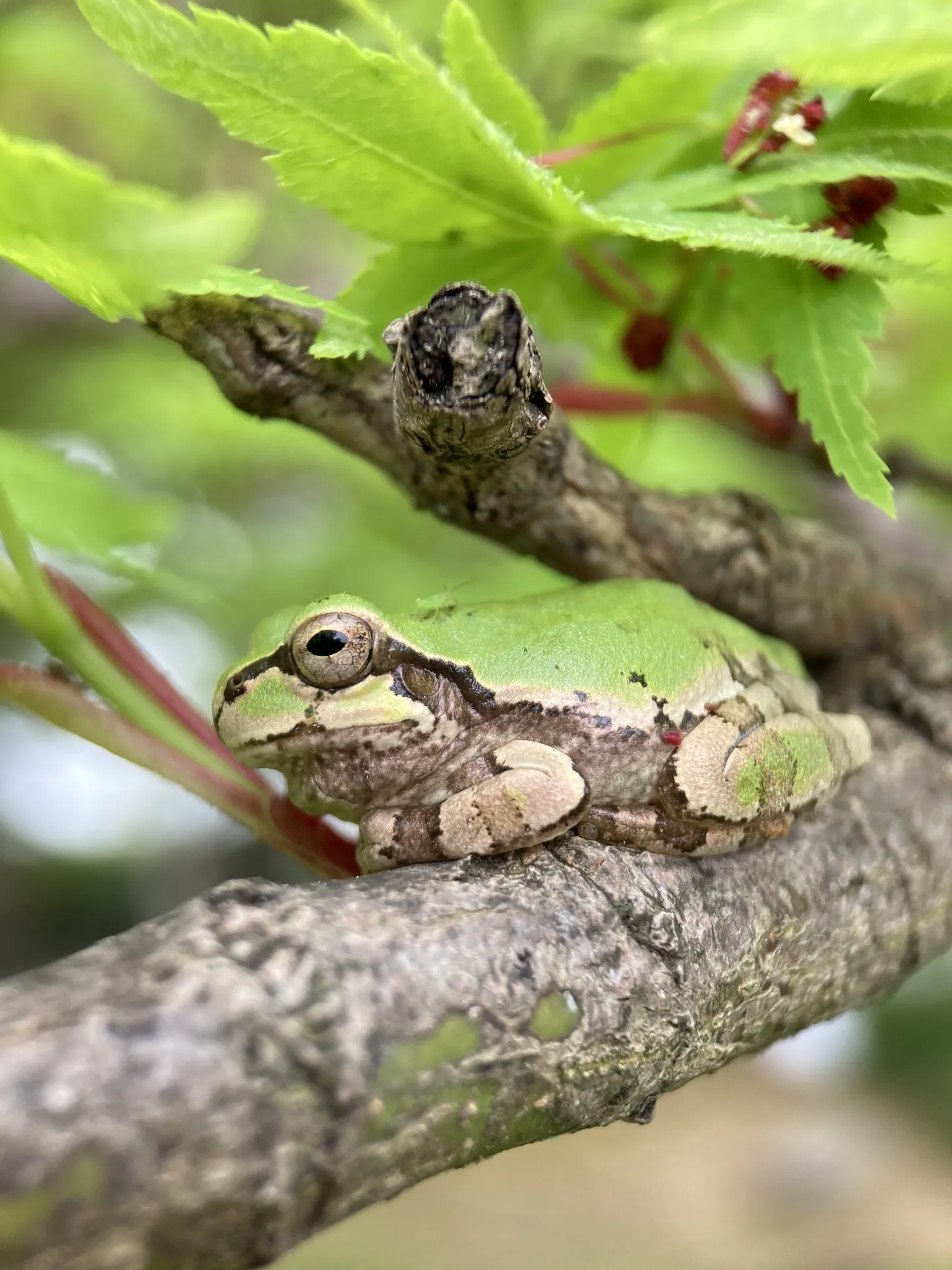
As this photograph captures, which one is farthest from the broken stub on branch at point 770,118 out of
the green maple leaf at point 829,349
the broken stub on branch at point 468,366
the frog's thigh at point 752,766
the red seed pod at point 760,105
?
the frog's thigh at point 752,766

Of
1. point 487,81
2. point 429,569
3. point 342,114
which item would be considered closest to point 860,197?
point 487,81

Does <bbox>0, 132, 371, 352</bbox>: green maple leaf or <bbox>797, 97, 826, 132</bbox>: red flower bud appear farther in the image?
<bbox>797, 97, 826, 132</bbox>: red flower bud

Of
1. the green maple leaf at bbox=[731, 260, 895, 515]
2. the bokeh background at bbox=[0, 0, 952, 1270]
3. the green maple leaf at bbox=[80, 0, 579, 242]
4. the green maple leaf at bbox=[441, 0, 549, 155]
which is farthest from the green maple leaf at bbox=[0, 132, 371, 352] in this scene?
the bokeh background at bbox=[0, 0, 952, 1270]

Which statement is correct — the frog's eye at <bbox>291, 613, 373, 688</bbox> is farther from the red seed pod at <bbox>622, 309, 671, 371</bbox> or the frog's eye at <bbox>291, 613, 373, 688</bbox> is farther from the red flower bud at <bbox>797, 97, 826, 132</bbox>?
the red flower bud at <bbox>797, 97, 826, 132</bbox>

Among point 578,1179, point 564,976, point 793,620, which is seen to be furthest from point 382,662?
point 578,1179

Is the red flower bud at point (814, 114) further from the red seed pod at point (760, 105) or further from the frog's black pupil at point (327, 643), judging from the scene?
the frog's black pupil at point (327, 643)

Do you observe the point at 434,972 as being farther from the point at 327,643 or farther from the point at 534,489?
the point at 534,489
